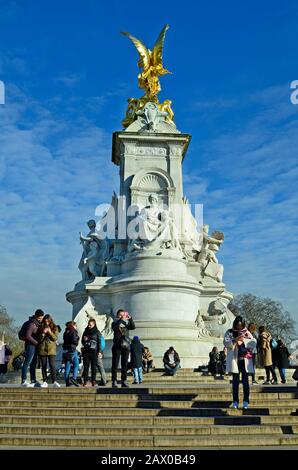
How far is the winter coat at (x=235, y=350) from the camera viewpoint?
9062 mm

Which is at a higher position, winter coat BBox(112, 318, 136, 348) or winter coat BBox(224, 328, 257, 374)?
winter coat BBox(112, 318, 136, 348)

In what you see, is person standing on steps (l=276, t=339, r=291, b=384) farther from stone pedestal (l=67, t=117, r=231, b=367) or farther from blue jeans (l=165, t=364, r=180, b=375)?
stone pedestal (l=67, t=117, r=231, b=367)

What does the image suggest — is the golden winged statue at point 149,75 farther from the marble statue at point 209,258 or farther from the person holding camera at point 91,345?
the person holding camera at point 91,345

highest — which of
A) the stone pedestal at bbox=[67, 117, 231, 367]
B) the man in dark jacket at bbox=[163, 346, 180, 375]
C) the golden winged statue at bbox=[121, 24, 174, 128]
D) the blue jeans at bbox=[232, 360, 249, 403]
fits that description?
the golden winged statue at bbox=[121, 24, 174, 128]

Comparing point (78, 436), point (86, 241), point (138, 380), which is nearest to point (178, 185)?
point (86, 241)

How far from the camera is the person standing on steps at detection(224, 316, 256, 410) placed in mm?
9012

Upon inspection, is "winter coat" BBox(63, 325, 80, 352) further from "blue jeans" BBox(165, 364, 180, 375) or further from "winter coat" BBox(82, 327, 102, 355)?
"blue jeans" BBox(165, 364, 180, 375)

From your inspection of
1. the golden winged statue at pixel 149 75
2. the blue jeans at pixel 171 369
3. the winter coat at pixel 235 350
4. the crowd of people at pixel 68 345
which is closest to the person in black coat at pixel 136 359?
the crowd of people at pixel 68 345

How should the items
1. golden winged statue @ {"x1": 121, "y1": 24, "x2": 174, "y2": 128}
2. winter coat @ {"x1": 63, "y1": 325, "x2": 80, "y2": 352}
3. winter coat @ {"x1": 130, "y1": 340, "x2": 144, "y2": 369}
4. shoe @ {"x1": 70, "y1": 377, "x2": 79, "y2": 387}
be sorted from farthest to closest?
golden winged statue @ {"x1": 121, "y1": 24, "x2": 174, "y2": 128} → winter coat @ {"x1": 130, "y1": 340, "x2": 144, "y2": 369} → winter coat @ {"x1": 63, "y1": 325, "x2": 80, "y2": 352} → shoe @ {"x1": 70, "y1": 377, "x2": 79, "y2": 387}

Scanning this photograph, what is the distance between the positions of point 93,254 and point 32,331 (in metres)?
16.0

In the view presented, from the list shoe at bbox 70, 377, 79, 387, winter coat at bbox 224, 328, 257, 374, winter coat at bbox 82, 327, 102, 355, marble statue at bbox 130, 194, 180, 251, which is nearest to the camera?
winter coat at bbox 224, 328, 257, 374

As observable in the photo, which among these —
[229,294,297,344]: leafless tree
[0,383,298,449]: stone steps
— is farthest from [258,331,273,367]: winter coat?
[229,294,297,344]: leafless tree

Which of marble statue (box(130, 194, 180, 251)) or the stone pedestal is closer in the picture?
the stone pedestal

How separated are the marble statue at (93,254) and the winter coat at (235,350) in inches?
703
